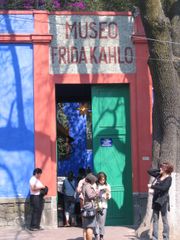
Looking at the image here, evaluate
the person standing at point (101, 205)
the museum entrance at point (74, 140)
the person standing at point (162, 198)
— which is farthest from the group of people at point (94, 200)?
the museum entrance at point (74, 140)

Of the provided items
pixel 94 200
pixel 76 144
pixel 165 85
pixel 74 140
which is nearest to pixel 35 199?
pixel 94 200

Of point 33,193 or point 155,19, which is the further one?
point 33,193

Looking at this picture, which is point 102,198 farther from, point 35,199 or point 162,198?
point 35,199

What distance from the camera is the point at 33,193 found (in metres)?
12.8

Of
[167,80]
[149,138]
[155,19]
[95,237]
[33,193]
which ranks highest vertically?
[155,19]

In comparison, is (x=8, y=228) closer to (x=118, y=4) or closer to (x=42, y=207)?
(x=42, y=207)

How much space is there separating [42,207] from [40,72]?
340 cm

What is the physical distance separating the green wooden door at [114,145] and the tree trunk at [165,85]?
226cm

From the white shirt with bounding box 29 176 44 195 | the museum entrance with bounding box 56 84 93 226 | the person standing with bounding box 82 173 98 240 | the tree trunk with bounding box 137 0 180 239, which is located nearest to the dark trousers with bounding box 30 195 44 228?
the white shirt with bounding box 29 176 44 195

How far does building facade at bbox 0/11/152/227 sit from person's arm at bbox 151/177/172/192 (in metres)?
3.10

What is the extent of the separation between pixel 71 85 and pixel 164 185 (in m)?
4.67

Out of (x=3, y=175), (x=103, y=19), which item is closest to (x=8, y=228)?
(x=3, y=175)

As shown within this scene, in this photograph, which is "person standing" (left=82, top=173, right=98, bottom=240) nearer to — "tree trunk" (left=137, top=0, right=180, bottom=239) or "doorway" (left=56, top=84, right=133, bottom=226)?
"tree trunk" (left=137, top=0, right=180, bottom=239)

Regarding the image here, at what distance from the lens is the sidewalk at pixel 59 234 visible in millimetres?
11844
